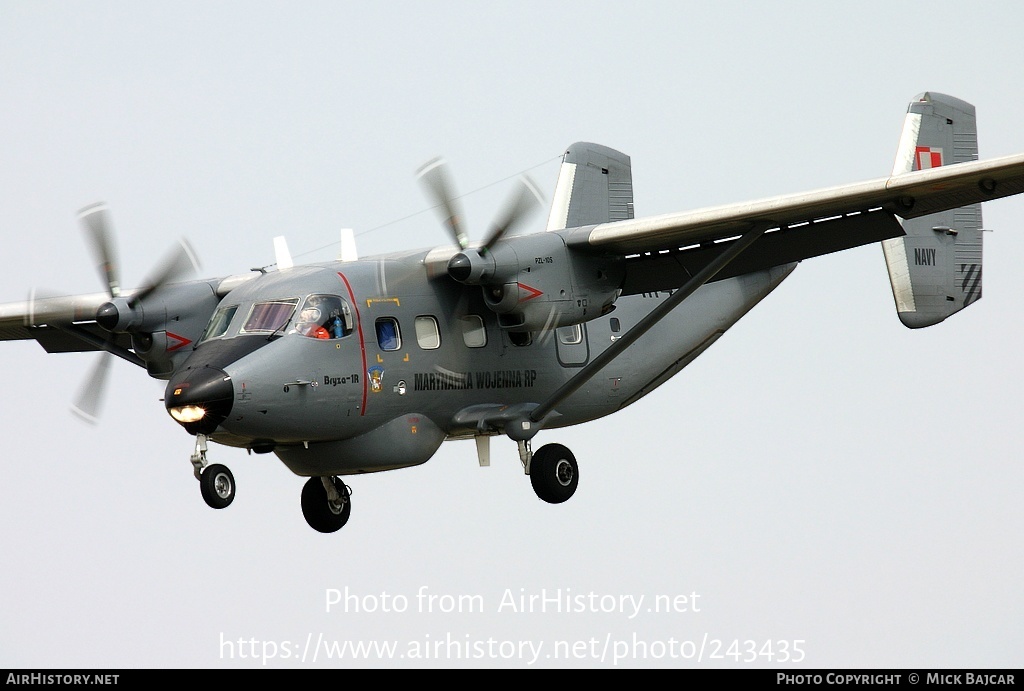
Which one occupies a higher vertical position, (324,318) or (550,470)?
(324,318)

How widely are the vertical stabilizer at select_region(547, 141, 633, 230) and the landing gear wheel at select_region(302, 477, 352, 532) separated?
480cm

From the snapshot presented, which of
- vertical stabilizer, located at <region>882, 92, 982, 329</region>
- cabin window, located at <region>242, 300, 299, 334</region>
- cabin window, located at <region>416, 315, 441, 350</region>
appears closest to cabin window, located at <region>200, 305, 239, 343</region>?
cabin window, located at <region>242, 300, 299, 334</region>

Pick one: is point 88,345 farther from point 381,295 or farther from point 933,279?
point 933,279

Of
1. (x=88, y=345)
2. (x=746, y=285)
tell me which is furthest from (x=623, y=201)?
(x=88, y=345)

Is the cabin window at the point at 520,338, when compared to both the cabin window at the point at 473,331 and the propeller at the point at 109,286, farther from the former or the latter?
the propeller at the point at 109,286

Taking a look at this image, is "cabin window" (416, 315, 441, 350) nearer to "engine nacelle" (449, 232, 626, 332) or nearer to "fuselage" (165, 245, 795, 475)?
"fuselage" (165, 245, 795, 475)

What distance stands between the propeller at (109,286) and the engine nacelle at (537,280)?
3.93m

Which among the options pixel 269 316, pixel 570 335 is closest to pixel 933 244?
pixel 570 335

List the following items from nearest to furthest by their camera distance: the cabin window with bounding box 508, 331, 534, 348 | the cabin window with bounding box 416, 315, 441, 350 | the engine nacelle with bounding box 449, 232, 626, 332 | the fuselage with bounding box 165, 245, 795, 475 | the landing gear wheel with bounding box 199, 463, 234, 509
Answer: the landing gear wheel with bounding box 199, 463, 234, 509
the fuselage with bounding box 165, 245, 795, 475
the engine nacelle with bounding box 449, 232, 626, 332
the cabin window with bounding box 416, 315, 441, 350
the cabin window with bounding box 508, 331, 534, 348

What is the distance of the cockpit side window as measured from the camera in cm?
1677

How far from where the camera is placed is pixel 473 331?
60.1 feet

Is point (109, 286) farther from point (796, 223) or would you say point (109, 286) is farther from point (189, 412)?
point (796, 223)

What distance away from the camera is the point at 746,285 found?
2139 centimetres

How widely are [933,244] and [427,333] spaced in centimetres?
737
